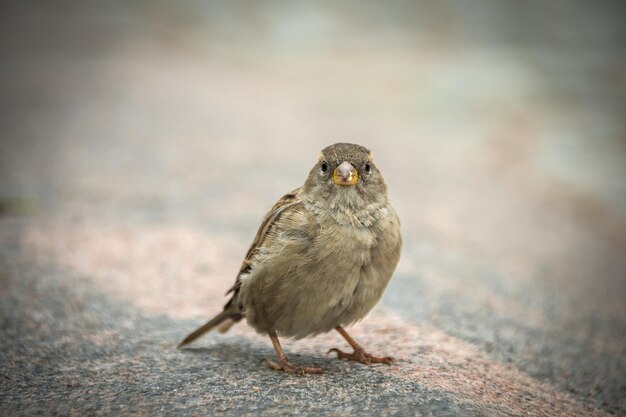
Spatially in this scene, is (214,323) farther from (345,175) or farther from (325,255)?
(345,175)

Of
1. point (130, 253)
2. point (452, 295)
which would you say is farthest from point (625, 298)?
point (130, 253)

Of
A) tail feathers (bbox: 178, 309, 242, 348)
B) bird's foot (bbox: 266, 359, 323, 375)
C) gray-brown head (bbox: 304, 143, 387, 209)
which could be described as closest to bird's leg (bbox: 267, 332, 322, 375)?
bird's foot (bbox: 266, 359, 323, 375)

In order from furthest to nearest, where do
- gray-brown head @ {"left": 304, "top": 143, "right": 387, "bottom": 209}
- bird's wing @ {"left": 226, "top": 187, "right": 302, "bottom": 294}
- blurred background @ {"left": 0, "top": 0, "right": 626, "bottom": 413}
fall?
1. blurred background @ {"left": 0, "top": 0, "right": 626, "bottom": 413}
2. bird's wing @ {"left": 226, "top": 187, "right": 302, "bottom": 294}
3. gray-brown head @ {"left": 304, "top": 143, "right": 387, "bottom": 209}

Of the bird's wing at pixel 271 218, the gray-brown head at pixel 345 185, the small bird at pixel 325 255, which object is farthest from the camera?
the bird's wing at pixel 271 218

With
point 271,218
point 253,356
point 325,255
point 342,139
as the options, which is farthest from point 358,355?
point 342,139

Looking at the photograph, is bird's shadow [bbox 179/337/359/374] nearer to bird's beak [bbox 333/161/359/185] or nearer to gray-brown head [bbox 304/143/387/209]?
gray-brown head [bbox 304/143/387/209]

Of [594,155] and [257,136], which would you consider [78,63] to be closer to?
[257,136]

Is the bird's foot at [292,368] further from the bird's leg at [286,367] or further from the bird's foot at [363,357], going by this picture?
the bird's foot at [363,357]

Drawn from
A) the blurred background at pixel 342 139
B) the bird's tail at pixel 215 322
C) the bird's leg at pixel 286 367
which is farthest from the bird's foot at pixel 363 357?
the blurred background at pixel 342 139
